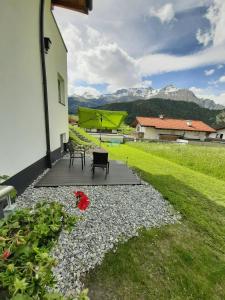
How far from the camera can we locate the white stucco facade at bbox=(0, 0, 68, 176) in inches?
145

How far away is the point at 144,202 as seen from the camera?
480cm

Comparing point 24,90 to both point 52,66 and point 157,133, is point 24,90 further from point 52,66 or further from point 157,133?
point 157,133

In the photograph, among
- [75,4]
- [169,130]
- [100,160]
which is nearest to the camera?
[100,160]

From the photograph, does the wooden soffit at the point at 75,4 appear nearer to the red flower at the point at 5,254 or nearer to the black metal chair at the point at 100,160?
the black metal chair at the point at 100,160

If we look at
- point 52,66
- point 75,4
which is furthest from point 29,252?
point 75,4

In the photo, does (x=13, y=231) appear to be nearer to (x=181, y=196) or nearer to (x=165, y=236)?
(x=165, y=236)

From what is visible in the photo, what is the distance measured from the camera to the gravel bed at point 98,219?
8.49 feet

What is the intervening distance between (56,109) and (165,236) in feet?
23.6

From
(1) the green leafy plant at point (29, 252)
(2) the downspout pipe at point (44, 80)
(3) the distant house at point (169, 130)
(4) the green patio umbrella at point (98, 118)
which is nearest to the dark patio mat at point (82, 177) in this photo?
(2) the downspout pipe at point (44, 80)

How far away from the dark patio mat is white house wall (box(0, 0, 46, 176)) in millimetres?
920

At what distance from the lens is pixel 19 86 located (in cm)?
433

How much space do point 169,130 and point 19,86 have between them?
36.8 m

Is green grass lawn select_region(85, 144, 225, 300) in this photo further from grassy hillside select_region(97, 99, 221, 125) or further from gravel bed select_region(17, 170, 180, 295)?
grassy hillside select_region(97, 99, 221, 125)

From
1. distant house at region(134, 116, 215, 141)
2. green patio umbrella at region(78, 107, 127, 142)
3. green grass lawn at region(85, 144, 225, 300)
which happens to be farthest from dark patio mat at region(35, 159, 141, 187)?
distant house at region(134, 116, 215, 141)
